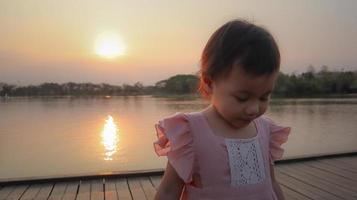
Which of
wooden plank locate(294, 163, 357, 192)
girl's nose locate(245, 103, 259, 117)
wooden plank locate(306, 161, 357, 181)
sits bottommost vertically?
wooden plank locate(294, 163, 357, 192)

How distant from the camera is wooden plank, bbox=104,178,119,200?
3719 mm

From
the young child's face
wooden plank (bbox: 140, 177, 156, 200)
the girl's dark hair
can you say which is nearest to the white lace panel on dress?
the young child's face

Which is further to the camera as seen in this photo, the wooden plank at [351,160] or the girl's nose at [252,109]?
the wooden plank at [351,160]

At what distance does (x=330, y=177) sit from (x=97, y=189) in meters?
2.48

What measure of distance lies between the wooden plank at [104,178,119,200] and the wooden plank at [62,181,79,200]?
0.28m

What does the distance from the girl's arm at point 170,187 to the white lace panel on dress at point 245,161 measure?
16cm

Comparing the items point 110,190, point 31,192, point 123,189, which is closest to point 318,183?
point 123,189

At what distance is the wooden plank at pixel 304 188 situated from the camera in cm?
378

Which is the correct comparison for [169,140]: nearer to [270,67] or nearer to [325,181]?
[270,67]

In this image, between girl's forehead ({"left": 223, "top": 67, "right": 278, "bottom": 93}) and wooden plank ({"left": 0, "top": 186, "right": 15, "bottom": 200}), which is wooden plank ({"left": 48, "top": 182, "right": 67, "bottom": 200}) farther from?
girl's forehead ({"left": 223, "top": 67, "right": 278, "bottom": 93})

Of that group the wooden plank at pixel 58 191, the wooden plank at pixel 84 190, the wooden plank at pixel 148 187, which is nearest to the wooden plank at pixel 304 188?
the wooden plank at pixel 148 187

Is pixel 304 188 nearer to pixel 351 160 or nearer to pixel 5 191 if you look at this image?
pixel 351 160

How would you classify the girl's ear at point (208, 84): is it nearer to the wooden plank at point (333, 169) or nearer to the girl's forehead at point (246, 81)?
the girl's forehead at point (246, 81)

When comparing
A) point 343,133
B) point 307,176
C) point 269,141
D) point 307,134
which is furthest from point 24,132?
point 269,141
